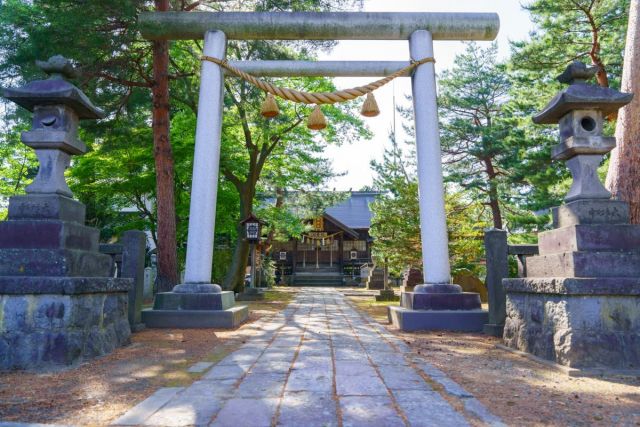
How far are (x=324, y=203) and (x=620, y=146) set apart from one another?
1584 cm

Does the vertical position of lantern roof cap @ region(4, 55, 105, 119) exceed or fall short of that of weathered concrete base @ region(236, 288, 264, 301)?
it exceeds it

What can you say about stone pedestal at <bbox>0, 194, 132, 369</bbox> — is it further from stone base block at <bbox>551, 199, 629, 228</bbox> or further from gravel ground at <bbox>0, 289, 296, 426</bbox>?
stone base block at <bbox>551, 199, 629, 228</bbox>

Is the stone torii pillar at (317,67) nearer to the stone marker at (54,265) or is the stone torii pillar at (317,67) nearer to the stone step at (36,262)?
the stone marker at (54,265)

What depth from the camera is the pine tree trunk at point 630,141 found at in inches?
230

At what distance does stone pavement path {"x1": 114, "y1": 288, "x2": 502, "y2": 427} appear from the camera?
259 centimetres

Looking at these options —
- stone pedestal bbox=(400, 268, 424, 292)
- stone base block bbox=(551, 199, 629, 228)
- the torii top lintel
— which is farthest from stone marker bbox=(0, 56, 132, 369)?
stone pedestal bbox=(400, 268, 424, 292)

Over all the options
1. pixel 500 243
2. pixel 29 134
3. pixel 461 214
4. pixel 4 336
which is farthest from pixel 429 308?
pixel 461 214

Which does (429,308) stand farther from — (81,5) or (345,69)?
(81,5)

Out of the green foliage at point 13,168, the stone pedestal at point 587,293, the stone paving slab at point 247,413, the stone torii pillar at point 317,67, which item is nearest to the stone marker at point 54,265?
the stone torii pillar at point 317,67

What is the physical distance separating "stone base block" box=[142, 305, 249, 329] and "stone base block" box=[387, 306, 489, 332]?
9.72 ft

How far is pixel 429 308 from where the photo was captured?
680 centimetres

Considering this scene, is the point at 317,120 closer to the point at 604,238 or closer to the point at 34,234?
the point at 34,234

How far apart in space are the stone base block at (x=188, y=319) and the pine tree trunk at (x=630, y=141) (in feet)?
20.5

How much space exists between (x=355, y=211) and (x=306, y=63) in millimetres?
27962
